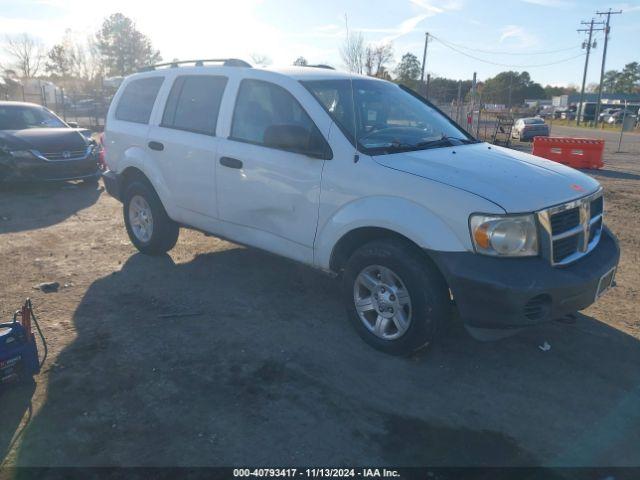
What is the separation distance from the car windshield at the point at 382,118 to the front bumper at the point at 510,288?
1.11m

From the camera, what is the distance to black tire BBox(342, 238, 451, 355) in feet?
11.6

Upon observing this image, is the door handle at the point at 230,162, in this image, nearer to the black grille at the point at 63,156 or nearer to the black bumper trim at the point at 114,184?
the black bumper trim at the point at 114,184

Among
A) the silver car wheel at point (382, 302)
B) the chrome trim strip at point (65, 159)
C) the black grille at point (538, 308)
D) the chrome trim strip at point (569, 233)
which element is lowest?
the silver car wheel at point (382, 302)

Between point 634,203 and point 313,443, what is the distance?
8.67m

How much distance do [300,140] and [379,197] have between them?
2.56 ft

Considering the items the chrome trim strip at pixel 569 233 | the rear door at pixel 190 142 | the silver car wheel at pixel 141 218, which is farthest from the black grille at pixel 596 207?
the silver car wheel at pixel 141 218

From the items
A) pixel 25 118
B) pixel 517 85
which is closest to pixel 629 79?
pixel 517 85

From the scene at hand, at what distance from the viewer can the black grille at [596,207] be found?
157 inches

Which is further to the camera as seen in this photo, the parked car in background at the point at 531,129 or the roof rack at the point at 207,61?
the parked car in background at the point at 531,129

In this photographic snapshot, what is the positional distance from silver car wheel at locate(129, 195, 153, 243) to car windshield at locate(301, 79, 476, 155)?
2.54 metres

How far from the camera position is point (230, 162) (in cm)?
468

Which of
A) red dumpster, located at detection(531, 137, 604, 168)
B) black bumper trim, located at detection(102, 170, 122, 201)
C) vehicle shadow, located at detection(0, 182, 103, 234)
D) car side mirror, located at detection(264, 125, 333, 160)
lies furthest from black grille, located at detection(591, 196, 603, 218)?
red dumpster, located at detection(531, 137, 604, 168)

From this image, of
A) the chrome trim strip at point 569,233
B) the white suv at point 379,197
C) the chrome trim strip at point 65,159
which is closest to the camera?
the white suv at point 379,197

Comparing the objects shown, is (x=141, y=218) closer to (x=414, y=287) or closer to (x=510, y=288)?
(x=414, y=287)
